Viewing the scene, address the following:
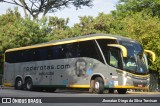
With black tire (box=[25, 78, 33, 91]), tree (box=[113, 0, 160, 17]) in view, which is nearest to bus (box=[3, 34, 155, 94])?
black tire (box=[25, 78, 33, 91])

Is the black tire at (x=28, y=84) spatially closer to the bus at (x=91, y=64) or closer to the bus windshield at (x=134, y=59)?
the bus at (x=91, y=64)

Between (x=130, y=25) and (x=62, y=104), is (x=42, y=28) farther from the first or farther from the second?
(x=62, y=104)

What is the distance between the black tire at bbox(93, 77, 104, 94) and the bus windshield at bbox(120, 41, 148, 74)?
1.66 meters

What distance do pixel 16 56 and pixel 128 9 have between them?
21.8 meters

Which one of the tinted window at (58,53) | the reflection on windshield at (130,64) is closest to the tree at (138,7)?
the tinted window at (58,53)

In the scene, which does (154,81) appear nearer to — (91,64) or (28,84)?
(28,84)

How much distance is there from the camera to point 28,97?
727 cm

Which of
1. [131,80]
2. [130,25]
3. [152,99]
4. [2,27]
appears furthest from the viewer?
[2,27]

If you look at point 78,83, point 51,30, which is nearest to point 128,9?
point 51,30

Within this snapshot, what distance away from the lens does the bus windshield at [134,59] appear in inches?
849

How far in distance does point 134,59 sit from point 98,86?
100 inches

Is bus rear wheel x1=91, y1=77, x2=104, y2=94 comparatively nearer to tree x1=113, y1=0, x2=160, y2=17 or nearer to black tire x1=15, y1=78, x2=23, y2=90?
black tire x1=15, y1=78, x2=23, y2=90

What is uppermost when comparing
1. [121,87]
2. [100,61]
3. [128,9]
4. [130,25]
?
[128,9]

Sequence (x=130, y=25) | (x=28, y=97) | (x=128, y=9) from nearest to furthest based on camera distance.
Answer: (x=28, y=97) < (x=130, y=25) < (x=128, y=9)
